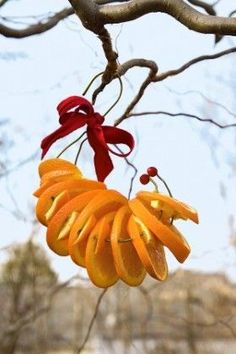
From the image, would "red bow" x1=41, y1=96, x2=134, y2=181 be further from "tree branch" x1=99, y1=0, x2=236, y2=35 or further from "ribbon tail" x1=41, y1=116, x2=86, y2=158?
"tree branch" x1=99, y1=0, x2=236, y2=35

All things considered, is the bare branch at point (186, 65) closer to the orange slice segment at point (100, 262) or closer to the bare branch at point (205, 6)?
the bare branch at point (205, 6)

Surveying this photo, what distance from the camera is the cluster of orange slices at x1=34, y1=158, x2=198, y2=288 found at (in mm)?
762

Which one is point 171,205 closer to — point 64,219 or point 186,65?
point 64,219

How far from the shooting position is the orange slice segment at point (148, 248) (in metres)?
0.75

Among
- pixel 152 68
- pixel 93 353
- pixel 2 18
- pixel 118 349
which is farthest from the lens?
pixel 93 353

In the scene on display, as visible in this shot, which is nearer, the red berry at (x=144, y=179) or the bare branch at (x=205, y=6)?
the red berry at (x=144, y=179)

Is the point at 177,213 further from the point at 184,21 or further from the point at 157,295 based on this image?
the point at 157,295

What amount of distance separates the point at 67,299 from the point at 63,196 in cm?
417

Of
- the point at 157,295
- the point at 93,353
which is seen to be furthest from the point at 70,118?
the point at 93,353

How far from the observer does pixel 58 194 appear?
80 centimetres

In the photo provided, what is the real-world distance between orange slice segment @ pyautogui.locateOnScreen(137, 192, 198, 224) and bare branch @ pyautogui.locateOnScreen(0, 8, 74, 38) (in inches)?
21.2


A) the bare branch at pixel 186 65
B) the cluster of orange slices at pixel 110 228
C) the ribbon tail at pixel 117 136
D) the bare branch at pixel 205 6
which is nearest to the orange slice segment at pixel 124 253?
the cluster of orange slices at pixel 110 228

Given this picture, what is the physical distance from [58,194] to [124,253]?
0.35ft

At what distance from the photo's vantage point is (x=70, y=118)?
33.5 inches
